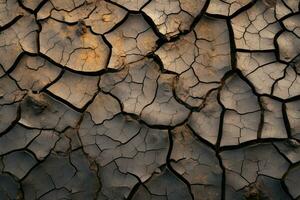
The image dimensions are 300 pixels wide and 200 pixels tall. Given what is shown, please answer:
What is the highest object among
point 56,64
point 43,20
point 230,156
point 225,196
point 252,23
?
point 252,23

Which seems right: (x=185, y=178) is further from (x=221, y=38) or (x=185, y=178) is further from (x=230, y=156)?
(x=221, y=38)

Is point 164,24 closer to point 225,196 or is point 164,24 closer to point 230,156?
point 230,156

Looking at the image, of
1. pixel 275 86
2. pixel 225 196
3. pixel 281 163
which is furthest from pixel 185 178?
pixel 275 86

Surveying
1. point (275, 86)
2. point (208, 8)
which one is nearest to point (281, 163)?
point (275, 86)

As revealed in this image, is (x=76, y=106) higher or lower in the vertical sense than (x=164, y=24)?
lower

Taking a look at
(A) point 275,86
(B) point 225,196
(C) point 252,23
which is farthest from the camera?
(C) point 252,23

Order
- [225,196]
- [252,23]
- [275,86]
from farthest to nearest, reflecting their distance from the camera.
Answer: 1. [252,23]
2. [275,86]
3. [225,196]

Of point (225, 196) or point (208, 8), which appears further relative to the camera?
point (208, 8)
